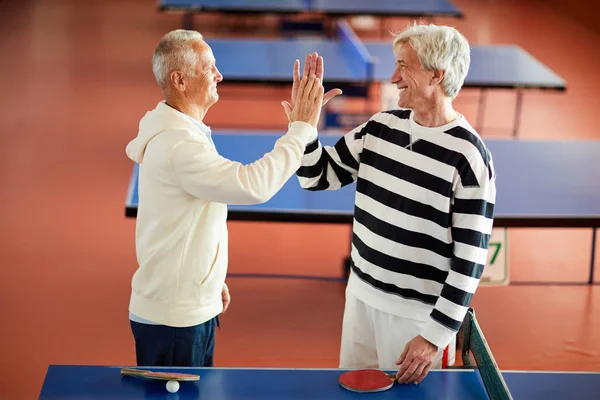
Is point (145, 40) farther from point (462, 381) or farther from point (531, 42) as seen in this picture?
point (462, 381)

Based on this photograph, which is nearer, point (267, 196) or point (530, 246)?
point (267, 196)

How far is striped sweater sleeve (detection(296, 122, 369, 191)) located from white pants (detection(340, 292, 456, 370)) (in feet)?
1.36

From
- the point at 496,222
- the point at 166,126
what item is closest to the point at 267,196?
the point at 166,126

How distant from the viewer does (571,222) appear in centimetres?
432

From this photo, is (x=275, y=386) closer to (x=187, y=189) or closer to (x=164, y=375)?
(x=164, y=375)

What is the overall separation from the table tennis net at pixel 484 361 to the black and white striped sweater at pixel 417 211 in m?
0.10

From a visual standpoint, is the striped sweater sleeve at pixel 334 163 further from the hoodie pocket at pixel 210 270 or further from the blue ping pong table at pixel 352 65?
the blue ping pong table at pixel 352 65

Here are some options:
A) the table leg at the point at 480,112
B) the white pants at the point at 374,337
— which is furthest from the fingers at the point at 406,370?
the table leg at the point at 480,112

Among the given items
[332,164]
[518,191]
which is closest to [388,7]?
[518,191]

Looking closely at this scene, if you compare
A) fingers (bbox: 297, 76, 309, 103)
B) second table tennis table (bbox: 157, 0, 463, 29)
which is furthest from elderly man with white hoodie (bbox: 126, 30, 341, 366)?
second table tennis table (bbox: 157, 0, 463, 29)

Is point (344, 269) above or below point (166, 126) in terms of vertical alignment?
below

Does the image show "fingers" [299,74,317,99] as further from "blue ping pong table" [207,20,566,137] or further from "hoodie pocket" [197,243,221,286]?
"blue ping pong table" [207,20,566,137]

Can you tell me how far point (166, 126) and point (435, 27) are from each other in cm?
91

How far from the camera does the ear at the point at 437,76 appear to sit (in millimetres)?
2752
